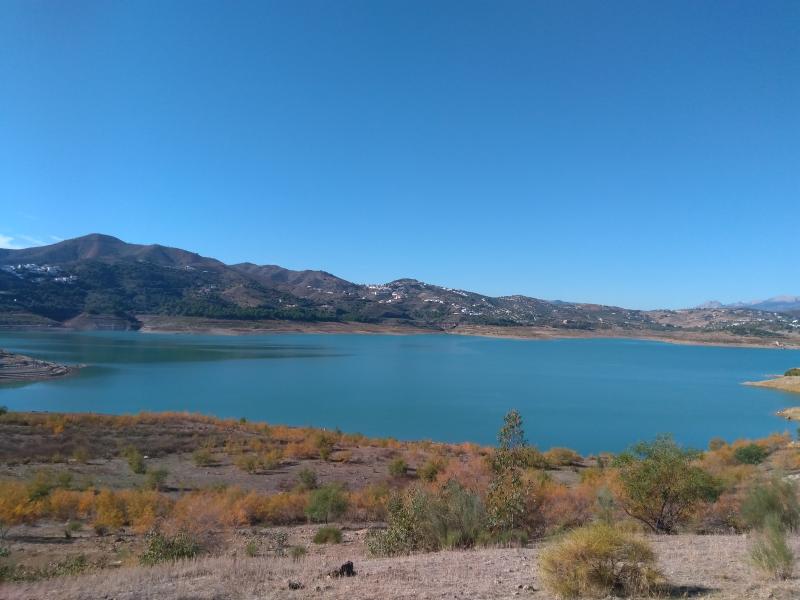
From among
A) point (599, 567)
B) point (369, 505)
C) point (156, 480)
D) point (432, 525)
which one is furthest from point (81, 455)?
point (599, 567)

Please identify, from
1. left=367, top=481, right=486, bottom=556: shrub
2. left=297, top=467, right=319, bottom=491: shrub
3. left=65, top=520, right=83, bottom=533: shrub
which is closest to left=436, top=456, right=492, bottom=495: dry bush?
left=297, top=467, right=319, bottom=491: shrub

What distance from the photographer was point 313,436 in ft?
83.2

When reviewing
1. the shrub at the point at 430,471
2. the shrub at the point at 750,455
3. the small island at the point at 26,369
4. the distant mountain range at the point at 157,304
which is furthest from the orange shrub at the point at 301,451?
the distant mountain range at the point at 157,304

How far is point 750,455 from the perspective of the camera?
20047mm

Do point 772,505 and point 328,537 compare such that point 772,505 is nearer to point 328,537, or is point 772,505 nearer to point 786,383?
point 328,537

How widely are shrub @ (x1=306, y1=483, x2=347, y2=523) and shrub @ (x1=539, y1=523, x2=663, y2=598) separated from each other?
8315mm

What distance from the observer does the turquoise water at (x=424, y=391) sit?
35281 mm

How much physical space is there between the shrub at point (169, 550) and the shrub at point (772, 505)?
9286 millimetres

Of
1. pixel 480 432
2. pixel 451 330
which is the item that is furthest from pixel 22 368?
pixel 451 330

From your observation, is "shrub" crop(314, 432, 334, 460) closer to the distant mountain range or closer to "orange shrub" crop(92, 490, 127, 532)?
"orange shrub" crop(92, 490, 127, 532)

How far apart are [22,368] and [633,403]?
2097 inches

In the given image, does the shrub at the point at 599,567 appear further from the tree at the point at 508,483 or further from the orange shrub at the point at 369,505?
the orange shrub at the point at 369,505

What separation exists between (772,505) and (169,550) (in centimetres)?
1000

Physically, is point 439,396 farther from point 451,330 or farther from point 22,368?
point 451,330
